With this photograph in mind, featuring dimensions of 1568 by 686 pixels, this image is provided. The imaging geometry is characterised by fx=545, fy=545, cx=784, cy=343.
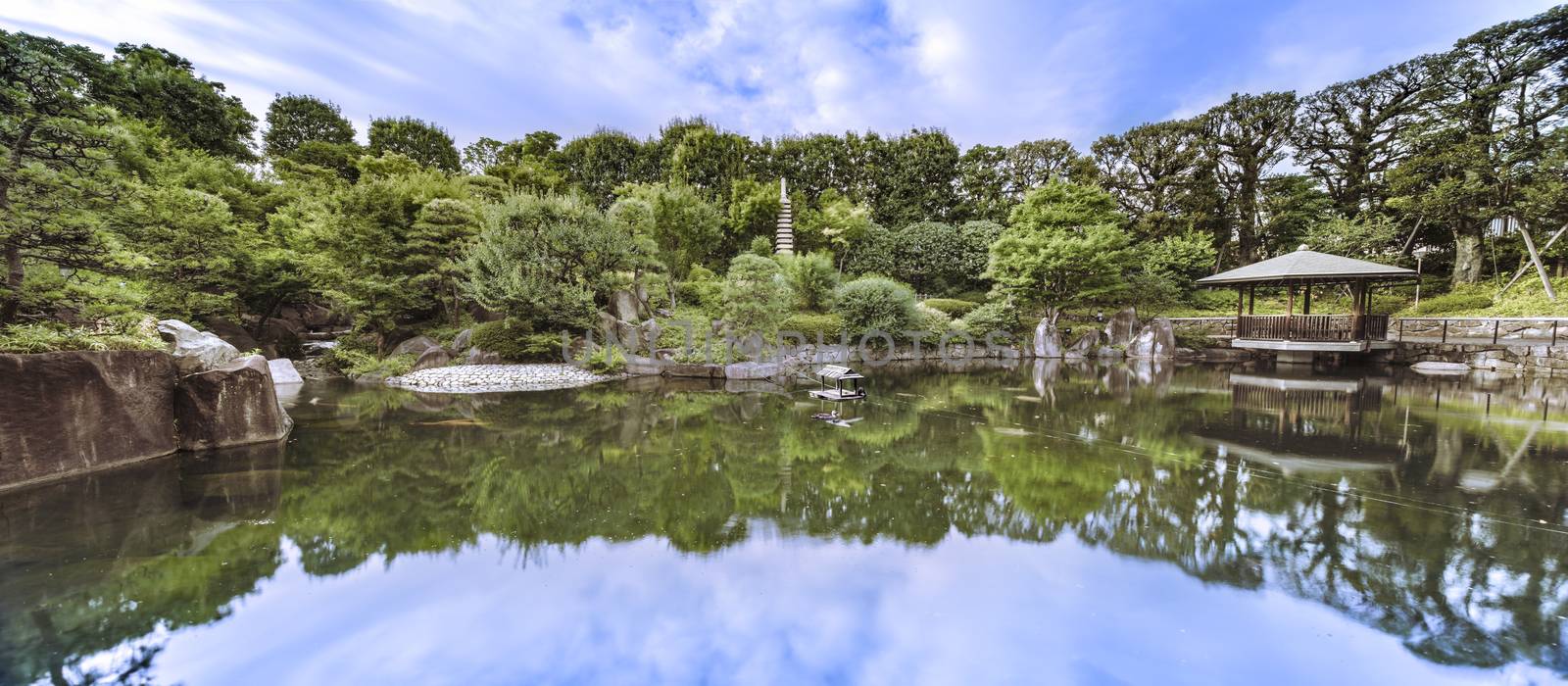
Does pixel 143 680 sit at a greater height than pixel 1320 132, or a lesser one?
lesser

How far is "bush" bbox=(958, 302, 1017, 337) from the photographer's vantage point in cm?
1595

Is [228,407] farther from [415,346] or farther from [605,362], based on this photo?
[415,346]

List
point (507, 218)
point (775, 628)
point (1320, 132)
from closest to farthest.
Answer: point (775, 628) → point (507, 218) → point (1320, 132)

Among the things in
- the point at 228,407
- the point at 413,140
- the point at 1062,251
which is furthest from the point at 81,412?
the point at 413,140

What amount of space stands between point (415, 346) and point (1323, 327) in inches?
825

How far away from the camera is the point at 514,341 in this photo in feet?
39.3

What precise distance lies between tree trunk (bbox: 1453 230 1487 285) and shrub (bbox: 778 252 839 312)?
18.2 meters

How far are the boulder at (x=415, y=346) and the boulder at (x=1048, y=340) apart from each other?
51.9 ft

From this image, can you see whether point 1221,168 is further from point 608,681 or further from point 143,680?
point 143,680

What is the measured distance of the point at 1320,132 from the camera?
1811 cm

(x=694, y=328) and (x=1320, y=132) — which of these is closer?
(x=694, y=328)

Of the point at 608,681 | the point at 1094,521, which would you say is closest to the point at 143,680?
the point at 608,681

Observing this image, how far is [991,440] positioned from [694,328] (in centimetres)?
779

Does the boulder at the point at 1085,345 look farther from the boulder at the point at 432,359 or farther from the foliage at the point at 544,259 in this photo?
the boulder at the point at 432,359
